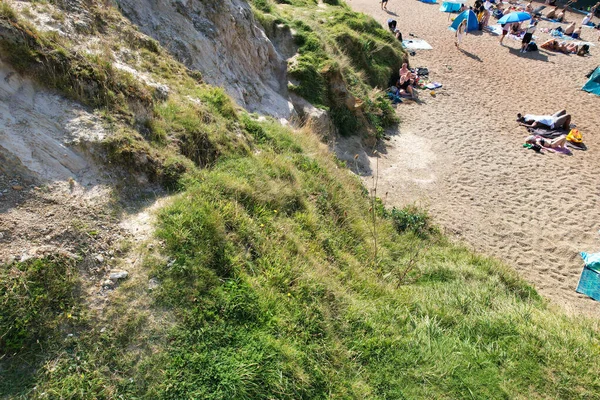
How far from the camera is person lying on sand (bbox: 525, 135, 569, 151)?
44.2ft

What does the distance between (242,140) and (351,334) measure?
3.85 meters

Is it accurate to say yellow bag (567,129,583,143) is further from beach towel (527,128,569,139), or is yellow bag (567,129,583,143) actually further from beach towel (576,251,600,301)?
beach towel (576,251,600,301)

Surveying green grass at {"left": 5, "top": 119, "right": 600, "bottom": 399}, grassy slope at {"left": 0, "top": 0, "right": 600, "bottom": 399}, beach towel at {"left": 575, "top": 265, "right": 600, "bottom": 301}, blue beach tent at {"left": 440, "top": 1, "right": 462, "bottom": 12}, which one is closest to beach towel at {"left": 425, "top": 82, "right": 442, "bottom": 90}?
beach towel at {"left": 575, "top": 265, "right": 600, "bottom": 301}

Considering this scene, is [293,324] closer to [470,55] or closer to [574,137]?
[574,137]

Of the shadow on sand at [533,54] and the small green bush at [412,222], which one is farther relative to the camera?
the shadow on sand at [533,54]

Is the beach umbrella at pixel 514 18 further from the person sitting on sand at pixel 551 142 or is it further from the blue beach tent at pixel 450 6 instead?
the person sitting on sand at pixel 551 142

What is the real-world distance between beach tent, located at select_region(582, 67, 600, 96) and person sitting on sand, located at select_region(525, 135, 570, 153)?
652 centimetres

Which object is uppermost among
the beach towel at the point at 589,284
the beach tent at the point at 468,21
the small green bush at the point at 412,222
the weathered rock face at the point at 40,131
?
the weathered rock face at the point at 40,131

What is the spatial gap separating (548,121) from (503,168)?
420 centimetres

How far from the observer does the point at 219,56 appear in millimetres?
9539

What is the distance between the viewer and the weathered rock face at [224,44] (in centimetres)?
819

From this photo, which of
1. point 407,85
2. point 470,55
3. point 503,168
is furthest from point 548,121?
point 470,55

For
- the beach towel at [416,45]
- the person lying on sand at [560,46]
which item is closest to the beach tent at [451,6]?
the person lying on sand at [560,46]

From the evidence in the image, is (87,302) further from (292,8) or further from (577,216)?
(292,8)
